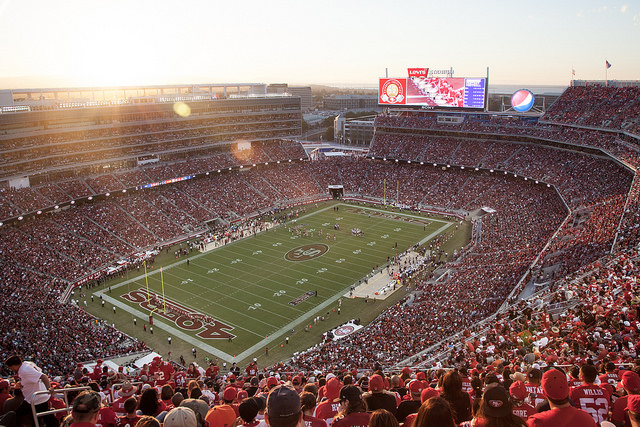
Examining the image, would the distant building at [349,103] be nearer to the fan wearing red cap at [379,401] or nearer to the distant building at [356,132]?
the distant building at [356,132]

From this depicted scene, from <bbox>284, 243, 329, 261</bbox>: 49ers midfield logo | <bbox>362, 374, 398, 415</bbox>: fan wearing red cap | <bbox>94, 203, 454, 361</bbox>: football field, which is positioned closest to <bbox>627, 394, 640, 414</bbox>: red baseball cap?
<bbox>362, 374, 398, 415</bbox>: fan wearing red cap

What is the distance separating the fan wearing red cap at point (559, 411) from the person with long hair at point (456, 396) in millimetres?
868

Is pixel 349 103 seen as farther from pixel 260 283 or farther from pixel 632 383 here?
pixel 632 383

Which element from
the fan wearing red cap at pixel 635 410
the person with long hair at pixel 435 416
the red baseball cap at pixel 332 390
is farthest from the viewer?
the red baseball cap at pixel 332 390

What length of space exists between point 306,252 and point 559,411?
35656 millimetres

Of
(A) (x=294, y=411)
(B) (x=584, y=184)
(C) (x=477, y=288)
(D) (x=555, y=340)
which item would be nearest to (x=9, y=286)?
(C) (x=477, y=288)

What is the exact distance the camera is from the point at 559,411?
14.8 feet

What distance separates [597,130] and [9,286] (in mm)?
48872

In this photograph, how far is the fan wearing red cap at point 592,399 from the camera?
6125 millimetres

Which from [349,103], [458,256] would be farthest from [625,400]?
[349,103]

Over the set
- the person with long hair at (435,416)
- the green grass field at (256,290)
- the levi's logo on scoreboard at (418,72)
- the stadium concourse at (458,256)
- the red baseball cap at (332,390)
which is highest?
the levi's logo on scoreboard at (418,72)

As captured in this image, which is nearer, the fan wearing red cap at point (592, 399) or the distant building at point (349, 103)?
the fan wearing red cap at point (592, 399)

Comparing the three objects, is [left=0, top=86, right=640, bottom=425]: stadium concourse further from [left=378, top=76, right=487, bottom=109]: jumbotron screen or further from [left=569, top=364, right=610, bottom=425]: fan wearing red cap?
[left=378, top=76, right=487, bottom=109]: jumbotron screen

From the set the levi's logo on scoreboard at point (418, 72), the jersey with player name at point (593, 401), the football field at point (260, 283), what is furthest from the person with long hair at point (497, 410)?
the levi's logo on scoreboard at point (418, 72)
